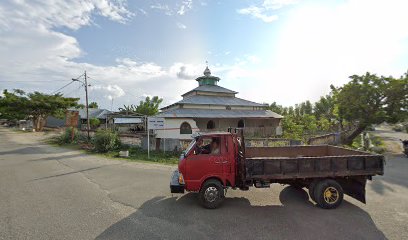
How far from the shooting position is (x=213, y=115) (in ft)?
89.2

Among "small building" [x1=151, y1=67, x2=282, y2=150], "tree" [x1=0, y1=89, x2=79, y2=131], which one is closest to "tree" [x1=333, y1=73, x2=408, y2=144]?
"small building" [x1=151, y1=67, x2=282, y2=150]

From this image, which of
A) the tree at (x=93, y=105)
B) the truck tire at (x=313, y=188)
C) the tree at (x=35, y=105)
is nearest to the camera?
the truck tire at (x=313, y=188)

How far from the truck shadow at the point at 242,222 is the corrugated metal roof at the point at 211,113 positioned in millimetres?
18351

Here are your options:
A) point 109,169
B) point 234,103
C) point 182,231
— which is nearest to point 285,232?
point 182,231

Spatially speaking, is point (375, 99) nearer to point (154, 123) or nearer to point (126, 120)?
point (154, 123)

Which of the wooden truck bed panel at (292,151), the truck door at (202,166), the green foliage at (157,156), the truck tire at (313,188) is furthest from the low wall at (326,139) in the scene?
the truck door at (202,166)

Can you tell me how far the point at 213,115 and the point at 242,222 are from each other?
21.7 metres

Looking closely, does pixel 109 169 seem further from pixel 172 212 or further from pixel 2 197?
pixel 172 212

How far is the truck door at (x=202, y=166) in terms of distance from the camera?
21.9 ft

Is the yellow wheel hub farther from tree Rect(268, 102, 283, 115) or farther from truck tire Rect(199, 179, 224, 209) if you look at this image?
tree Rect(268, 102, 283, 115)

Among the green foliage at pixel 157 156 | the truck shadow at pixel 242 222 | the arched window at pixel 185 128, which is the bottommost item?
the truck shadow at pixel 242 222

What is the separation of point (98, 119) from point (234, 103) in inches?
1233

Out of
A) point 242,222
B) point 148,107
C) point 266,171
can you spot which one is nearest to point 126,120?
point 148,107

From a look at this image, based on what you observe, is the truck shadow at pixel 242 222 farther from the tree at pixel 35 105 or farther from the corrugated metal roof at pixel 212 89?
the tree at pixel 35 105
